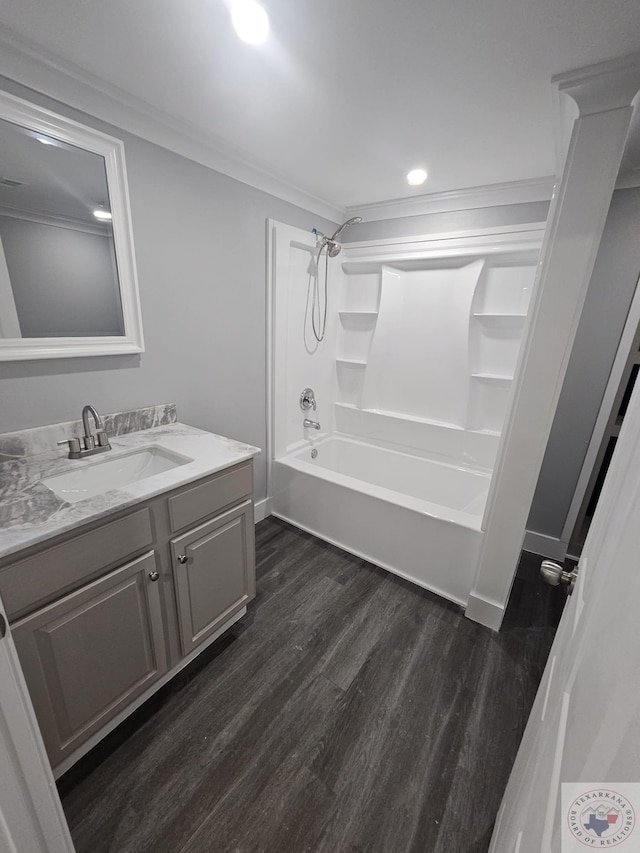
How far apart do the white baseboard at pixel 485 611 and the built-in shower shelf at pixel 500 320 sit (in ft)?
5.59

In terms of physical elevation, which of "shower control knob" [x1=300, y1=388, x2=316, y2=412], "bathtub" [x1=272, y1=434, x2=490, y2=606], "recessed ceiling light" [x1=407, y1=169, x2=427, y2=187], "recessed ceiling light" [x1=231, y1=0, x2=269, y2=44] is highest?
"recessed ceiling light" [x1=407, y1=169, x2=427, y2=187]

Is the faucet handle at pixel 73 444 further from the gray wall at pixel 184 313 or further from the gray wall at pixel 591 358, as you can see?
the gray wall at pixel 591 358

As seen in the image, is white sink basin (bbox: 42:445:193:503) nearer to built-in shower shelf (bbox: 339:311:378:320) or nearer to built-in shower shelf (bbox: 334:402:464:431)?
built-in shower shelf (bbox: 334:402:464:431)

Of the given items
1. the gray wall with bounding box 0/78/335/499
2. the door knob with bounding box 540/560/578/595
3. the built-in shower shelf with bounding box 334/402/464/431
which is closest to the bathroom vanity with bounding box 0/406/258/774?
the gray wall with bounding box 0/78/335/499

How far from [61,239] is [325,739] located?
7.05 feet

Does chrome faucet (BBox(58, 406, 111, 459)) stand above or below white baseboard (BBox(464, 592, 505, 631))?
above

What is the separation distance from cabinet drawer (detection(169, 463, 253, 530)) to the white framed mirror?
2.52ft

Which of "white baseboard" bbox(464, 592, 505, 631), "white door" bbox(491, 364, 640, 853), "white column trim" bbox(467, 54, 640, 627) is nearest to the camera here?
"white door" bbox(491, 364, 640, 853)

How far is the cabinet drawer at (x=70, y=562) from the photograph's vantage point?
92 centimetres

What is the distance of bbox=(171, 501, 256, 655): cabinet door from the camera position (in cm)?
138

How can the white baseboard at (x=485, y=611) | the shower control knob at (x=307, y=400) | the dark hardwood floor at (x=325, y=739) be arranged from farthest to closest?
the shower control knob at (x=307, y=400) < the white baseboard at (x=485, y=611) < the dark hardwood floor at (x=325, y=739)

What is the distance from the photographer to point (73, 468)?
1354 mm

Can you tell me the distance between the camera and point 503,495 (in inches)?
65.0

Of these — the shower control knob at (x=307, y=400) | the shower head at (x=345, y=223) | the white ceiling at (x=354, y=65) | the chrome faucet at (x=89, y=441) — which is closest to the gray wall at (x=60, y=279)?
the chrome faucet at (x=89, y=441)
